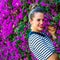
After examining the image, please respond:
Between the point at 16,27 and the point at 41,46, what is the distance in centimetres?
274

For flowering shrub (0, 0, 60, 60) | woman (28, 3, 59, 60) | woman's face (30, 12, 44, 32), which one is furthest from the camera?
flowering shrub (0, 0, 60, 60)

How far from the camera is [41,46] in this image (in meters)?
2.64

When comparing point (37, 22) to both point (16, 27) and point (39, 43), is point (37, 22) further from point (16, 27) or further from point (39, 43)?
point (16, 27)

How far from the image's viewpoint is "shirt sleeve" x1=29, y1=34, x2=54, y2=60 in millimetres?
2619

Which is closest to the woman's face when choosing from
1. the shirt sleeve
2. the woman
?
the woman

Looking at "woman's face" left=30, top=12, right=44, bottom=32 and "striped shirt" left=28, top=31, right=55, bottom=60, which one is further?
"woman's face" left=30, top=12, right=44, bottom=32

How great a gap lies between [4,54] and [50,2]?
5.73ft

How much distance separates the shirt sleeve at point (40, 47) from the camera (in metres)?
2.62

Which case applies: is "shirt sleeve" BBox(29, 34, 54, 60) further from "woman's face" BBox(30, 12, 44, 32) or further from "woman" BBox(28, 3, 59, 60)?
"woman's face" BBox(30, 12, 44, 32)

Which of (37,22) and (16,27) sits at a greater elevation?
(37,22)

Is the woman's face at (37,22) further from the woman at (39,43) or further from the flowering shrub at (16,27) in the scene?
the flowering shrub at (16,27)

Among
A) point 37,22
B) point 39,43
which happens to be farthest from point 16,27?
point 39,43

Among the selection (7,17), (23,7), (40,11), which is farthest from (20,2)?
(40,11)

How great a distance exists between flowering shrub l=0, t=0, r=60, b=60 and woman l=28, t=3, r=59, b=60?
157cm
